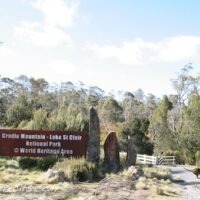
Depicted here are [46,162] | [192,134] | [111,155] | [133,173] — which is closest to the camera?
[133,173]

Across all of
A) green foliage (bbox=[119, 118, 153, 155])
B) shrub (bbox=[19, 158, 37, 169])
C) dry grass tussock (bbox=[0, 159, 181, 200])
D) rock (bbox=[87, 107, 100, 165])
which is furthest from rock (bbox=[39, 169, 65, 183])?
green foliage (bbox=[119, 118, 153, 155])

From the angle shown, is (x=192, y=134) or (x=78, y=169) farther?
(x=192, y=134)

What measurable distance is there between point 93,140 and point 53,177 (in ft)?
18.8

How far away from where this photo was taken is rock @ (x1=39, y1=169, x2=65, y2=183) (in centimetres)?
1986

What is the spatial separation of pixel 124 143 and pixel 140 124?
130 inches

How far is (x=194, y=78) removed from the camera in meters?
71.0

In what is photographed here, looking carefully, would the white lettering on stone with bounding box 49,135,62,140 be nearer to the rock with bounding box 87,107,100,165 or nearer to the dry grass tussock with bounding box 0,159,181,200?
the rock with bounding box 87,107,100,165

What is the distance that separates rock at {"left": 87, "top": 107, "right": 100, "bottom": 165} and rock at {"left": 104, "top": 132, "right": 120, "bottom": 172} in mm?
556

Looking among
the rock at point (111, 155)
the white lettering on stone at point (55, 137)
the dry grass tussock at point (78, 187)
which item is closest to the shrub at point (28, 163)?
the dry grass tussock at point (78, 187)

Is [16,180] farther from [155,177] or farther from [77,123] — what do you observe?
[77,123]

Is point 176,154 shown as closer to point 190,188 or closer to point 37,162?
point 37,162

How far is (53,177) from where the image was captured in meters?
20.1

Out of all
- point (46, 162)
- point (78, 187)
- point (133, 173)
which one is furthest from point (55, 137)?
point (78, 187)

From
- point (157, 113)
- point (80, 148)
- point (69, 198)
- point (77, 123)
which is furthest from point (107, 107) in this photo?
point (69, 198)
